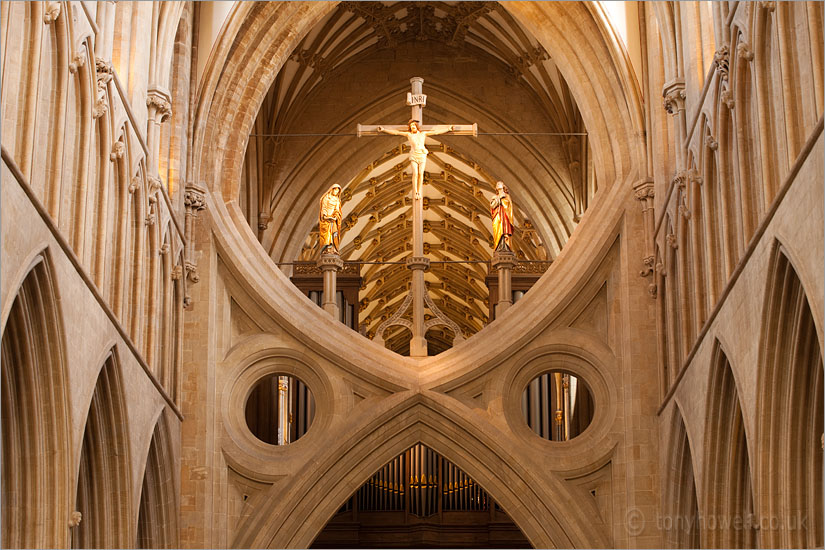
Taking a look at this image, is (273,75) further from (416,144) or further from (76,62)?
(76,62)

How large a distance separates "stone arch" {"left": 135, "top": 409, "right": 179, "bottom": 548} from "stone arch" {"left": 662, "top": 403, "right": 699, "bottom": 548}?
5.46m

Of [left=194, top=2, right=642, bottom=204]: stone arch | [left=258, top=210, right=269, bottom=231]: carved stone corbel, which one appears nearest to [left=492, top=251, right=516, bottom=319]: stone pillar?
[left=194, top=2, right=642, bottom=204]: stone arch

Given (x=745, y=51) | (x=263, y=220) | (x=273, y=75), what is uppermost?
(x=273, y=75)

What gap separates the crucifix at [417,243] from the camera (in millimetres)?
18797

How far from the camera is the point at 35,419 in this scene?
1142 cm

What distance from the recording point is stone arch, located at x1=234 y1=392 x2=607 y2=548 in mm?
17375

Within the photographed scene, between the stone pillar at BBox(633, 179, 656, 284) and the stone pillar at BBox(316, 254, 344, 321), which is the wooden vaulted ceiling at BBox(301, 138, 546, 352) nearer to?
the stone pillar at BBox(316, 254, 344, 321)

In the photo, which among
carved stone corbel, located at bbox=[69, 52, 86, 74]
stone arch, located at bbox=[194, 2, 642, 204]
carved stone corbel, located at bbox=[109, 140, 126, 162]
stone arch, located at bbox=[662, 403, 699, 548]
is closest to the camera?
carved stone corbel, located at bbox=[69, 52, 86, 74]

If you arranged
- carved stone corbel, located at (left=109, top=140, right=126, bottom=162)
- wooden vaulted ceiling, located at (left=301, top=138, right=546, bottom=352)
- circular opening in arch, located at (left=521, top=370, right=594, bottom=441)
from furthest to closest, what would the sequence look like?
wooden vaulted ceiling, located at (left=301, top=138, right=546, bottom=352), circular opening in arch, located at (left=521, top=370, right=594, bottom=441), carved stone corbel, located at (left=109, top=140, right=126, bottom=162)

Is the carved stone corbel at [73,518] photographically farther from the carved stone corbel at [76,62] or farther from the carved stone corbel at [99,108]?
the carved stone corbel at [76,62]

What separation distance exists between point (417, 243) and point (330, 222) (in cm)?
168

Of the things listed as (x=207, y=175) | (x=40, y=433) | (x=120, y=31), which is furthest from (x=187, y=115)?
(x=40, y=433)

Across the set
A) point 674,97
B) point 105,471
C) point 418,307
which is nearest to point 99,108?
point 105,471

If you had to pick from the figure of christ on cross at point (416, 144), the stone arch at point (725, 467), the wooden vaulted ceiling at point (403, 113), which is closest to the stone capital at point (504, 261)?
the figure of christ on cross at point (416, 144)
